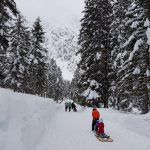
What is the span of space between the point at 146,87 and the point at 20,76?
73.8 ft

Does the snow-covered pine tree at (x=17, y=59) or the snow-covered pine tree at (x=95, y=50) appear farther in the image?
the snow-covered pine tree at (x=17, y=59)

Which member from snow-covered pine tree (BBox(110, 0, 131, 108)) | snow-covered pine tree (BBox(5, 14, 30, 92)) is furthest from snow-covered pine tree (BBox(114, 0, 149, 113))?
snow-covered pine tree (BBox(5, 14, 30, 92))

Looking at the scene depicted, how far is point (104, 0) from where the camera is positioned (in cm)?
3344

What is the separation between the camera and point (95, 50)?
3247 centimetres

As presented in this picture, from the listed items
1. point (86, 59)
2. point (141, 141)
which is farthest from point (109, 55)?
point (141, 141)

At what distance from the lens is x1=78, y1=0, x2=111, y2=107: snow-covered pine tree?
1244 inches

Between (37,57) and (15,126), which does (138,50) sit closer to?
(15,126)

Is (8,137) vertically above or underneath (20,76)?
underneath

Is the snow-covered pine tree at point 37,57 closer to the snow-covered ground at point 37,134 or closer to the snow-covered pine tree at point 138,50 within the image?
the snow-covered pine tree at point 138,50

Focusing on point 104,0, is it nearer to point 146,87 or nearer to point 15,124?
point 146,87

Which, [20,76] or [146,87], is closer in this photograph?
[146,87]

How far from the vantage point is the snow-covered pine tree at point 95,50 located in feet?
104

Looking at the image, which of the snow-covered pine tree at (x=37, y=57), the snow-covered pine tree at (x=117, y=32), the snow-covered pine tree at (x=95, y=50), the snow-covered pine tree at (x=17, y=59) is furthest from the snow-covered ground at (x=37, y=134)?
the snow-covered pine tree at (x=37, y=57)

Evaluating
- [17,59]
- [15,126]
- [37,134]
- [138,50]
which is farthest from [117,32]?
[15,126]
